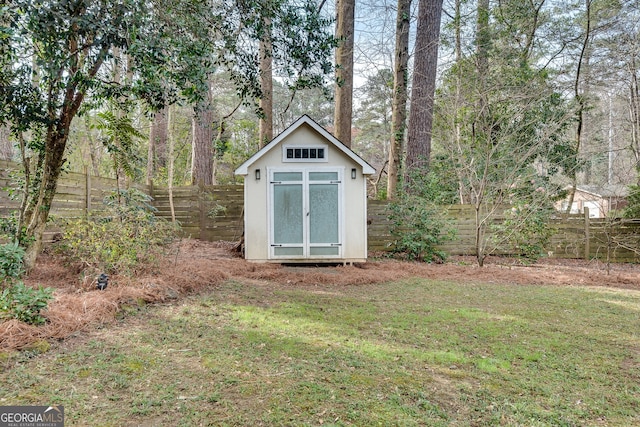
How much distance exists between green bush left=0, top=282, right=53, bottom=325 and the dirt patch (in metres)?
0.08

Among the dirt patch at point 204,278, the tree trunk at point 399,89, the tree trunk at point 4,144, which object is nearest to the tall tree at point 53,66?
the dirt patch at point 204,278

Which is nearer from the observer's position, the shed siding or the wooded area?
the wooded area

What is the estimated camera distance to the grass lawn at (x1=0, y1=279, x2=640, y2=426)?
2.10m

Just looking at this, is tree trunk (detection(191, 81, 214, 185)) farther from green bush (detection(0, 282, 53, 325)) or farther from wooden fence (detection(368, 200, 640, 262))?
green bush (detection(0, 282, 53, 325))

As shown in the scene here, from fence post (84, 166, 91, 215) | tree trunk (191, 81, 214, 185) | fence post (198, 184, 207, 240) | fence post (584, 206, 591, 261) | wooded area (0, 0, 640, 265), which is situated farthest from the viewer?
tree trunk (191, 81, 214, 185)

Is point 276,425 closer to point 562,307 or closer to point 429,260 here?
point 562,307

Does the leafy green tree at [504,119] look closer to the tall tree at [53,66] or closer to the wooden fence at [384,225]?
the wooden fence at [384,225]

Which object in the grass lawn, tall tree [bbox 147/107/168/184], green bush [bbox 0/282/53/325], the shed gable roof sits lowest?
the grass lawn

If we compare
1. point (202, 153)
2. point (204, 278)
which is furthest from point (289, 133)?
point (202, 153)

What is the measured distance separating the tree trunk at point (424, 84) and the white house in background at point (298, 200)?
10.8ft

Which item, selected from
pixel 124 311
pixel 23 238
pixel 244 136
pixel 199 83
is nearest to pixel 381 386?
pixel 124 311

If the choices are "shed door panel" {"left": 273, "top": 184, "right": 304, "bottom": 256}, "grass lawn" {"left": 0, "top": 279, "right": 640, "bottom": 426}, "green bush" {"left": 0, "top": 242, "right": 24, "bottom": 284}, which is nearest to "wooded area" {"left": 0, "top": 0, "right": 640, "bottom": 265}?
"green bush" {"left": 0, "top": 242, "right": 24, "bottom": 284}

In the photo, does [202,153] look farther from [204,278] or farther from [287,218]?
[204,278]

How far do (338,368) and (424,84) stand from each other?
29.7 ft
